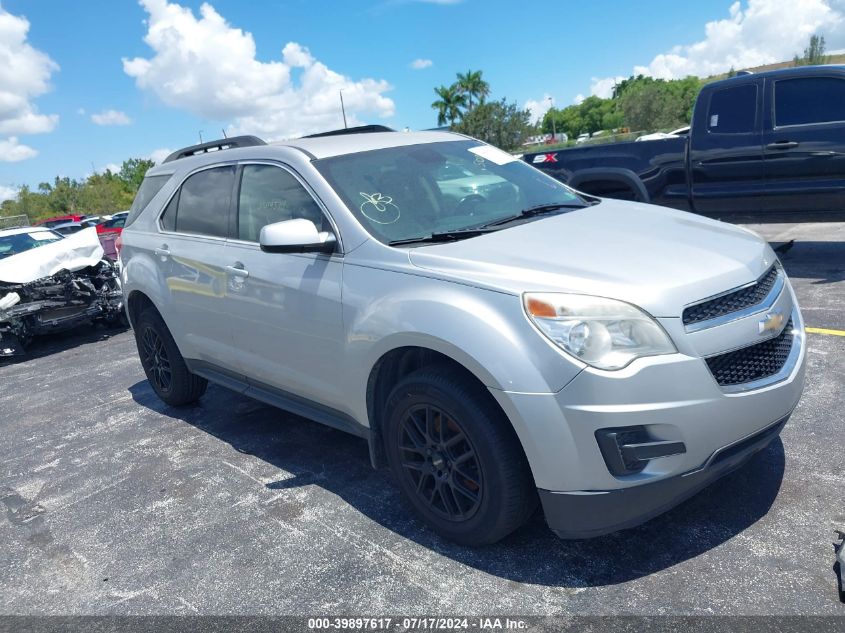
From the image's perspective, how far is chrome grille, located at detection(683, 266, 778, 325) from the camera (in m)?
2.64

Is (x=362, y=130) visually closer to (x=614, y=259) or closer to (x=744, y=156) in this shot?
(x=614, y=259)

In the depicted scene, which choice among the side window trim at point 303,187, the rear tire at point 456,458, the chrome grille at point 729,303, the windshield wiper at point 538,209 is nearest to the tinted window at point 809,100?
the windshield wiper at point 538,209

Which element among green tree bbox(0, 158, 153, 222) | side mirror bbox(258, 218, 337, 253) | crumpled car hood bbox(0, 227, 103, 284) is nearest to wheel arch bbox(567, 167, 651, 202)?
side mirror bbox(258, 218, 337, 253)

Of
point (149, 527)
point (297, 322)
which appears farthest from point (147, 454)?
point (297, 322)

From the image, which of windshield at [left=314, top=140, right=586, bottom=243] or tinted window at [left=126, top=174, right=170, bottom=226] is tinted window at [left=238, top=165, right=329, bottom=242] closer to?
windshield at [left=314, top=140, right=586, bottom=243]

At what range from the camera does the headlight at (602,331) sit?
8.34 feet

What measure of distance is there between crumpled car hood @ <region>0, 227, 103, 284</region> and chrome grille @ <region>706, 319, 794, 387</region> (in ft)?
26.4

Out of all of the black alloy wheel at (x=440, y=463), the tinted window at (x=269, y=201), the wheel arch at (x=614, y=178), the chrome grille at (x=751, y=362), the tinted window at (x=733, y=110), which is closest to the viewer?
the chrome grille at (x=751, y=362)

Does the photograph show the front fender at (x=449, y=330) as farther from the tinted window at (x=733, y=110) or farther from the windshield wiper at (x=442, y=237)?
the tinted window at (x=733, y=110)

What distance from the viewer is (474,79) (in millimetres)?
85188

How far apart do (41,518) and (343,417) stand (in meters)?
1.87

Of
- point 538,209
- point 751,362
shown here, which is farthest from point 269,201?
point 751,362

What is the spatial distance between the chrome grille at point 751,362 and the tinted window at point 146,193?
13.4 feet

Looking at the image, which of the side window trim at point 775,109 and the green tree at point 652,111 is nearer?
the side window trim at point 775,109
